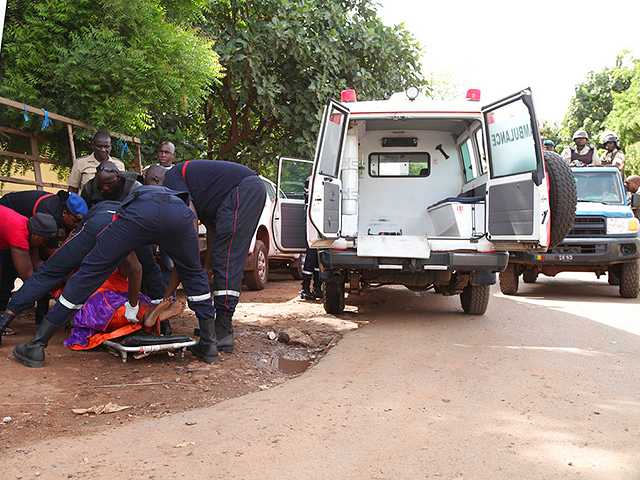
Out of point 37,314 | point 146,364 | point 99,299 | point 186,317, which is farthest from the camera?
point 186,317

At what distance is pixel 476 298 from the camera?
22.5ft

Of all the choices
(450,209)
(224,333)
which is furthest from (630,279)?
(224,333)

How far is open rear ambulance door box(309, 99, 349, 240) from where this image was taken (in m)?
6.10

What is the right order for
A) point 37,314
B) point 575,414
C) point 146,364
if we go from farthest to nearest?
point 37,314 < point 146,364 < point 575,414

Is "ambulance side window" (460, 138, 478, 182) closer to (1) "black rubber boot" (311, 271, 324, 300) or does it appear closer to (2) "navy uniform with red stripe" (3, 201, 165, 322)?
(1) "black rubber boot" (311, 271, 324, 300)

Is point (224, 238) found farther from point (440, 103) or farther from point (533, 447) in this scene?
point (440, 103)

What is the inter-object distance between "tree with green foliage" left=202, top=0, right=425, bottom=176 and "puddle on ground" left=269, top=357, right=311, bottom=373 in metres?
7.33

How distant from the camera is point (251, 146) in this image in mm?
13438

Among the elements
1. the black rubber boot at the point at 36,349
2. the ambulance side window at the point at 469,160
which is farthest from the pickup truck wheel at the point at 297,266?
the black rubber boot at the point at 36,349

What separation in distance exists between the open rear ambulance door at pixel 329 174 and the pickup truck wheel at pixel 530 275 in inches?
189

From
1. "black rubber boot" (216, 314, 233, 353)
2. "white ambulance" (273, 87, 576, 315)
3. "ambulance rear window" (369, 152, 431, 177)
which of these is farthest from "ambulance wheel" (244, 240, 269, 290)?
"black rubber boot" (216, 314, 233, 353)

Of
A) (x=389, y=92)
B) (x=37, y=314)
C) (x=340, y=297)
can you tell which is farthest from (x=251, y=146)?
(x=37, y=314)

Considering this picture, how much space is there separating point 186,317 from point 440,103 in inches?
146

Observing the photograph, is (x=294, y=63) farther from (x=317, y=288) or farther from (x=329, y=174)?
(x=329, y=174)
